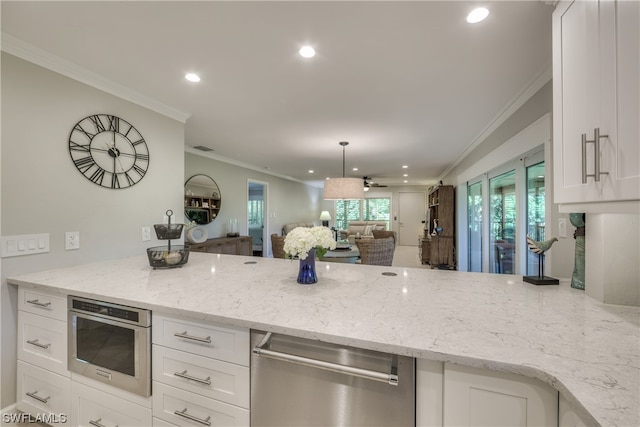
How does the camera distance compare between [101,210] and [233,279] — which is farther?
[101,210]

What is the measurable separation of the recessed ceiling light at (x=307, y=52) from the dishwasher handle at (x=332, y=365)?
1657 mm

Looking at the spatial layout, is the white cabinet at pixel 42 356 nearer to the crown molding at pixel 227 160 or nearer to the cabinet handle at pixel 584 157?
the cabinet handle at pixel 584 157

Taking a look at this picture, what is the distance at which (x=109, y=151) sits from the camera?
2137 mm

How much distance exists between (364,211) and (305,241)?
8936mm

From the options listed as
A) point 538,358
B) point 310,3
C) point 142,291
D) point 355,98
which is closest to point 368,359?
point 538,358

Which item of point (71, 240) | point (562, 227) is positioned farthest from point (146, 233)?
point (562, 227)

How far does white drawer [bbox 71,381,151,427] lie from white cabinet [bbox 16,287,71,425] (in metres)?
0.07

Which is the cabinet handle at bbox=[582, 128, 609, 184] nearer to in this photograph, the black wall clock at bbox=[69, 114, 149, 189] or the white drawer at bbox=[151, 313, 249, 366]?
the white drawer at bbox=[151, 313, 249, 366]

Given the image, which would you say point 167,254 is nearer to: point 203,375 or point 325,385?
point 203,375

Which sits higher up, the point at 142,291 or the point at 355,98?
the point at 355,98

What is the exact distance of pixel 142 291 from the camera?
1.37 m

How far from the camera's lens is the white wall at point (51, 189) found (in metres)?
1.62

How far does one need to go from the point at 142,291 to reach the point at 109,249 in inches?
44.5

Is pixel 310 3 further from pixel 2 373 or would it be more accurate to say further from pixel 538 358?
pixel 2 373
